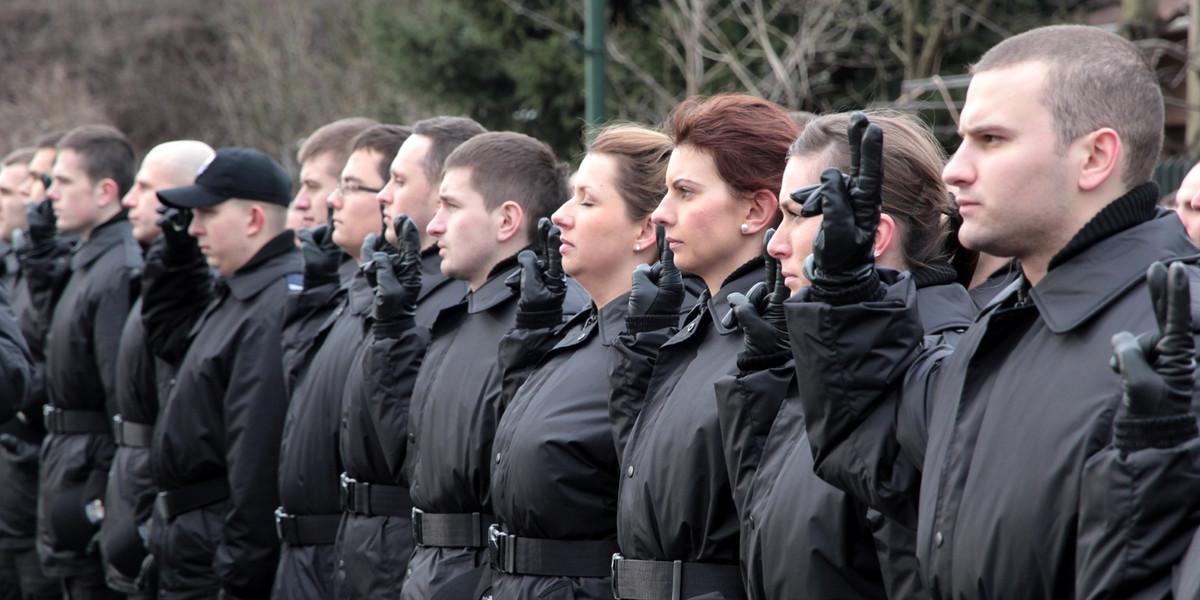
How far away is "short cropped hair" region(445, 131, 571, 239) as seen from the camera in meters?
4.76

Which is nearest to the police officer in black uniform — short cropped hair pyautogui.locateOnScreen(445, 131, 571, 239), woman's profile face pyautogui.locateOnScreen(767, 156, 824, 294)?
short cropped hair pyautogui.locateOnScreen(445, 131, 571, 239)

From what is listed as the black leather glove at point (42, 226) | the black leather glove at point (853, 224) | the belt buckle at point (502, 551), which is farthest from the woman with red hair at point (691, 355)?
the black leather glove at point (42, 226)

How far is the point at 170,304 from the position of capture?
6.32 metres

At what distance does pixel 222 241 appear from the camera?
6148 mm

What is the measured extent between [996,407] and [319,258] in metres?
3.98

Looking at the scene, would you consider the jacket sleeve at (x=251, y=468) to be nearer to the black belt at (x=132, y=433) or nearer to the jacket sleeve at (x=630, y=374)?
the black belt at (x=132, y=433)

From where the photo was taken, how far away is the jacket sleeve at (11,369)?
4.96 metres

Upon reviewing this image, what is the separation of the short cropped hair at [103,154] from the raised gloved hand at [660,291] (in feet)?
16.7

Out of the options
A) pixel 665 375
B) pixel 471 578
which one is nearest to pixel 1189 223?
pixel 665 375

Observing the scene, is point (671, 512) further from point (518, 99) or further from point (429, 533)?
point (518, 99)

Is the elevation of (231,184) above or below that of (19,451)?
above

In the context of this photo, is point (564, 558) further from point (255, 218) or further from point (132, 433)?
point (132, 433)

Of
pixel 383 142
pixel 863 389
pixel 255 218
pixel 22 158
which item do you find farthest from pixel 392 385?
pixel 22 158

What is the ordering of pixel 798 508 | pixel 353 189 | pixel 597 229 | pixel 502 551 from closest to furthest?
pixel 798 508 < pixel 502 551 < pixel 597 229 < pixel 353 189
